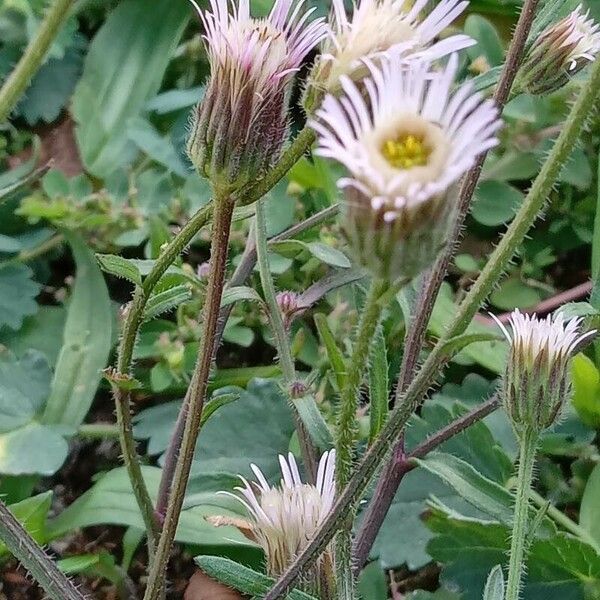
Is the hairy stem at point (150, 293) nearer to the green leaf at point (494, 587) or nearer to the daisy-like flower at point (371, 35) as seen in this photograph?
the daisy-like flower at point (371, 35)

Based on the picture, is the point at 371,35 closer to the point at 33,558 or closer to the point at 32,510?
the point at 33,558

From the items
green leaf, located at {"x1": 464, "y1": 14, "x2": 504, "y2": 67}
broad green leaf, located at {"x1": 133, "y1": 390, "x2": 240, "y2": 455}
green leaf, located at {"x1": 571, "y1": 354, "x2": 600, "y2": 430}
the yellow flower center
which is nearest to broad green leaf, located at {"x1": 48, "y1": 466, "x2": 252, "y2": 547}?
broad green leaf, located at {"x1": 133, "y1": 390, "x2": 240, "y2": 455}

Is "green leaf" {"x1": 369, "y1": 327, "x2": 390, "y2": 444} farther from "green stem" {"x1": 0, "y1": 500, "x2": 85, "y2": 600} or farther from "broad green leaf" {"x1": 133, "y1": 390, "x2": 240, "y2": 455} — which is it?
"broad green leaf" {"x1": 133, "y1": 390, "x2": 240, "y2": 455}

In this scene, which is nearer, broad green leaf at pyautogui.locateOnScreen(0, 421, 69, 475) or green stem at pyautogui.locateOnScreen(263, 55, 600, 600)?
green stem at pyautogui.locateOnScreen(263, 55, 600, 600)

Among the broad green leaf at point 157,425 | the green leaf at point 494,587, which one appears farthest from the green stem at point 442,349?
the broad green leaf at point 157,425

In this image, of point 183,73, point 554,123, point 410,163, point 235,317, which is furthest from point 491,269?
point 183,73
